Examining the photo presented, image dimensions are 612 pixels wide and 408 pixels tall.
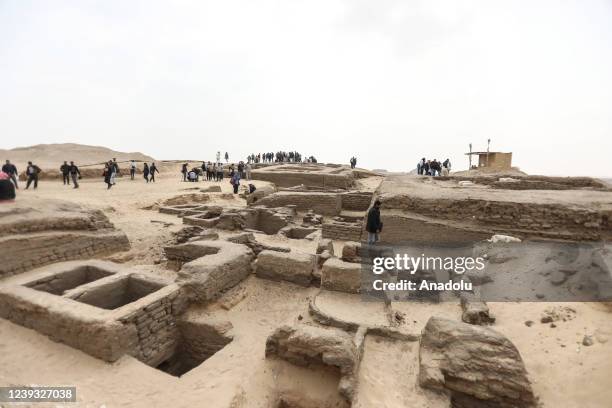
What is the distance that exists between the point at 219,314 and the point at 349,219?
8.56 meters

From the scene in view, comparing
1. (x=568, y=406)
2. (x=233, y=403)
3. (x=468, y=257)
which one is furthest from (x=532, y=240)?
(x=233, y=403)

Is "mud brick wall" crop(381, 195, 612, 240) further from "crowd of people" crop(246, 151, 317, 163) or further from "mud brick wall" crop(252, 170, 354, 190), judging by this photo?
"crowd of people" crop(246, 151, 317, 163)

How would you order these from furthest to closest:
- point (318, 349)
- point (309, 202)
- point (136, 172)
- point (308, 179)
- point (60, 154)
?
point (60, 154) < point (136, 172) < point (308, 179) < point (309, 202) < point (318, 349)

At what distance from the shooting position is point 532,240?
766 centimetres

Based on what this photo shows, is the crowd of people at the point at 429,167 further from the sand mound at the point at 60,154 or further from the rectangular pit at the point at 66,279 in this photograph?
the sand mound at the point at 60,154

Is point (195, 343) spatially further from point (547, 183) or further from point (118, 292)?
point (547, 183)

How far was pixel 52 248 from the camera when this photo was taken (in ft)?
22.3

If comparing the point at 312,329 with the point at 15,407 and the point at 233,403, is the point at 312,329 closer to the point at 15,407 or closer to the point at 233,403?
the point at 233,403

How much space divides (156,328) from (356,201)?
1138cm

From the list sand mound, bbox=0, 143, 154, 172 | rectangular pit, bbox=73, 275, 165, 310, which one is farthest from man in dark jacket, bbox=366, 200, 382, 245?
sand mound, bbox=0, 143, 154, 172

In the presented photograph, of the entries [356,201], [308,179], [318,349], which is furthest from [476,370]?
[308,179]

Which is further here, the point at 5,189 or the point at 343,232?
the point at 343,232

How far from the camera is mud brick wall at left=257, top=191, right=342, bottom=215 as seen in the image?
1395 cm

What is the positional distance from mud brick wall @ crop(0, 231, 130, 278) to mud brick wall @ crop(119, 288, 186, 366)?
11.4 feet
